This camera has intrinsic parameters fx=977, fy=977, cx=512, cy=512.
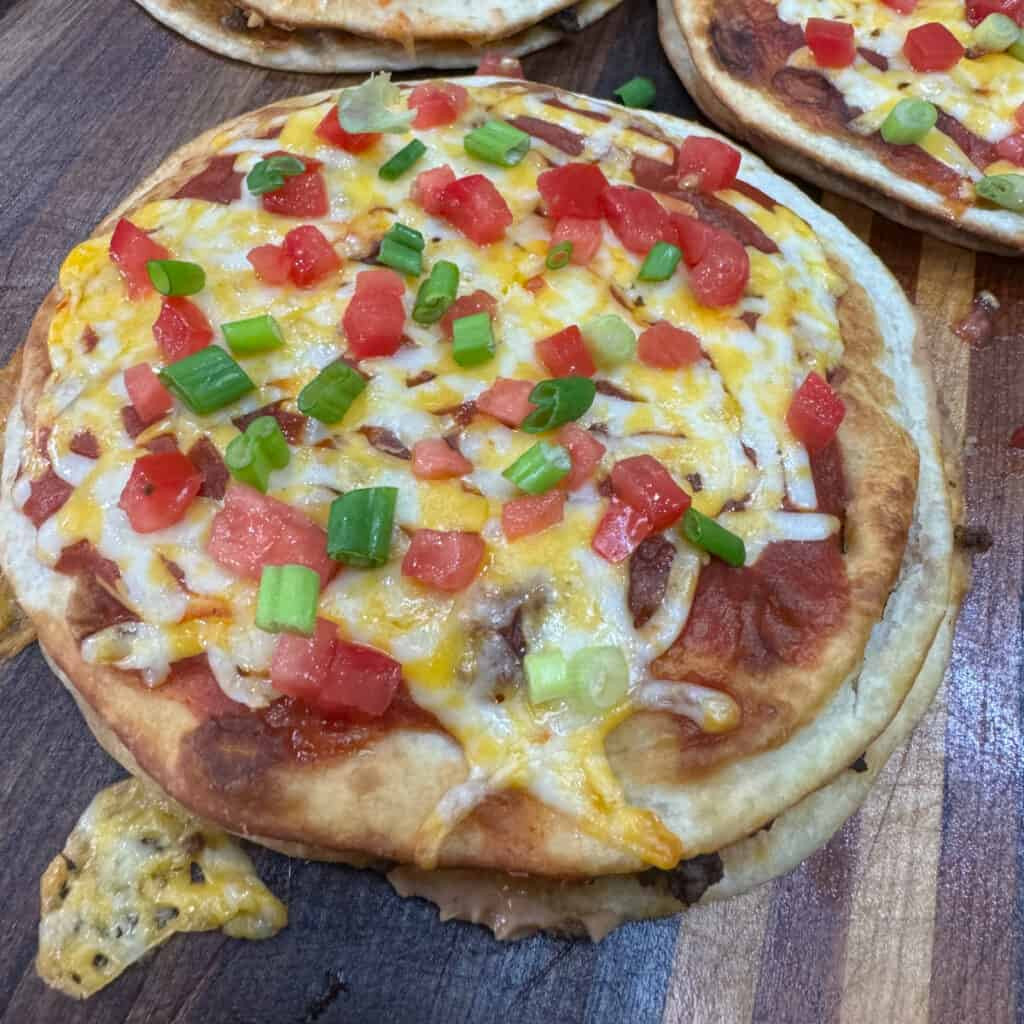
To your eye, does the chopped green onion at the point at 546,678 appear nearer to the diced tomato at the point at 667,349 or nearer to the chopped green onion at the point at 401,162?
the diced tomato at the point at 667,349

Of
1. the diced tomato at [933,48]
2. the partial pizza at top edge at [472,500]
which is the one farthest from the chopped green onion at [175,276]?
the diced tomato at [933,48]

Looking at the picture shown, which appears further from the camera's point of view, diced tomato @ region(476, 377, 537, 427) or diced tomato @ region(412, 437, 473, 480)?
diced tomato @ region(476, 377, 537, 427)

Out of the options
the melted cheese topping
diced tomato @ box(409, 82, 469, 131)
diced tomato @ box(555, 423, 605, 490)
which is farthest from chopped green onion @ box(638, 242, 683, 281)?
diced tomato @ box(409, 82, 469, 131)

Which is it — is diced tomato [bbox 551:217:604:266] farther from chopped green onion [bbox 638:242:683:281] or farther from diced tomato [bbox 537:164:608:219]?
chopped green onion [bbox 638:242:683:281]

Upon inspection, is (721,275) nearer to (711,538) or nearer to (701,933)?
(711,538)

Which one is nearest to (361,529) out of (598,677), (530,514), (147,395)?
(530,514)

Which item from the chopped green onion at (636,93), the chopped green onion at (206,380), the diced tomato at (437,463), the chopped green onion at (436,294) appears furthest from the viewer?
the chopped green onion at (636,93)
